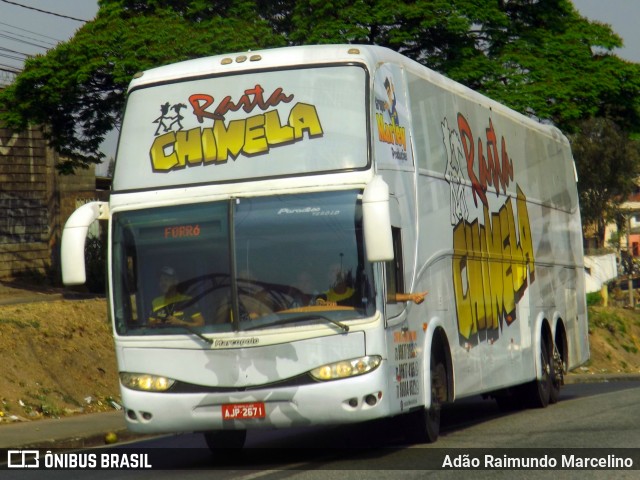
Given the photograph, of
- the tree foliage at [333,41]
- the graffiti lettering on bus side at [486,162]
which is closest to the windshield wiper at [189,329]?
the graffiti lettering on bus side at [486,162]

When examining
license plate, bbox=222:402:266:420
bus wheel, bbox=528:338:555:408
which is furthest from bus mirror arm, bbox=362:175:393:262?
bus wheel, bbox=528:338:555:408

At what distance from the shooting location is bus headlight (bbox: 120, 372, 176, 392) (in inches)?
407

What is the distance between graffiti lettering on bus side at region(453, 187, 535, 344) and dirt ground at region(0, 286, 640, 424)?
700cm

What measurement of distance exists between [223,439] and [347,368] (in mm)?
2798

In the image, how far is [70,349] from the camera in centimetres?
1992

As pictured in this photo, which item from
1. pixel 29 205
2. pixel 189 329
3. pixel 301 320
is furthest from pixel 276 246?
pixel 29 205

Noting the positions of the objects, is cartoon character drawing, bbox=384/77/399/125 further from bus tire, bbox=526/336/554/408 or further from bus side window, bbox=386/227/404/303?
bus tire, bbox=526/336/554/408

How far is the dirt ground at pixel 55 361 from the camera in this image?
17.5m

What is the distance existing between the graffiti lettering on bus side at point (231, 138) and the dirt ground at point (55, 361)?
23.2 ft

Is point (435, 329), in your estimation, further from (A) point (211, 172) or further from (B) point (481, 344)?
(A) point (211, 172)

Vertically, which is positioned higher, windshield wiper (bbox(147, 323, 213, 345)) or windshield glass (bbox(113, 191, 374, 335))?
windshield glass (bbox(113, 191, 374, 335))

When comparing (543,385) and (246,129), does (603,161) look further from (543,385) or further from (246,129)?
(246,129)

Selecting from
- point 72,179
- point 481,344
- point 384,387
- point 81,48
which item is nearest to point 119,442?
point 481,344

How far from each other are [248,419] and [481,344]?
4.18m
